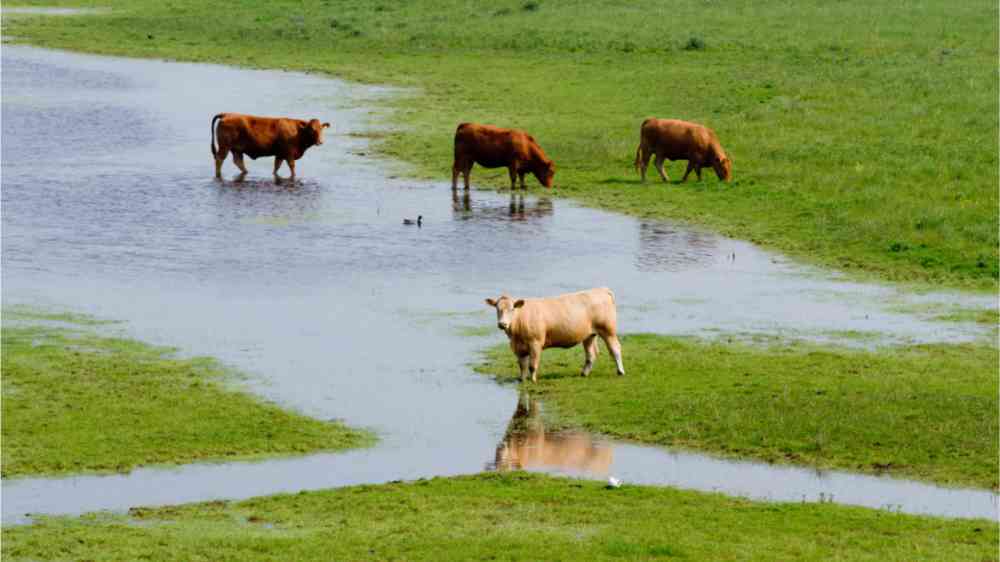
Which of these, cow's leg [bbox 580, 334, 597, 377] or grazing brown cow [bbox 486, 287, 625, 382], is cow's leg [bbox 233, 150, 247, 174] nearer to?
grazing brown cow [bbox 486, 287, 625, 382]

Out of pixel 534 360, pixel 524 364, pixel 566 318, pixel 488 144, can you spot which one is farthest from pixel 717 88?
pixel 534 360

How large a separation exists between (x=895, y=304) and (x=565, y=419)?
26.1 feet

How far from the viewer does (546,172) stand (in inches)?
1368

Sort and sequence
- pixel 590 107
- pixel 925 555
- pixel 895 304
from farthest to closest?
pixel 590 107 < pixel 895 304 < pixel 925 555

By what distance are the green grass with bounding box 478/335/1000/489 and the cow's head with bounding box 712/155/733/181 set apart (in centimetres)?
1280

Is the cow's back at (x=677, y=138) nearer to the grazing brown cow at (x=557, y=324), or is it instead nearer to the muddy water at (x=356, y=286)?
the muddy water at (x=356, y=286)

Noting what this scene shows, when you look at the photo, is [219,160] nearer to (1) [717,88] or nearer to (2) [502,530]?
(1) [717,88]

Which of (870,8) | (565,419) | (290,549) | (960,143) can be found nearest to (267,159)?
(960,143)

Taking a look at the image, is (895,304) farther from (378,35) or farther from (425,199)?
(378,35)

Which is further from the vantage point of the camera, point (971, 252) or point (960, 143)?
point (960, 143)

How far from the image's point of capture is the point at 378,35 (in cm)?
6153

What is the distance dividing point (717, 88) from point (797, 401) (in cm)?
2977

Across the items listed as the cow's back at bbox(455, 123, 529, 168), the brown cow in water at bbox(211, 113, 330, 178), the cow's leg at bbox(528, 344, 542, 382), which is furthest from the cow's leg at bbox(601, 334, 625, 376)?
the brown cow in water at bbox(211, 113, 330, 178)

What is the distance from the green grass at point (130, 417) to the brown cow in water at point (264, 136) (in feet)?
53.8
